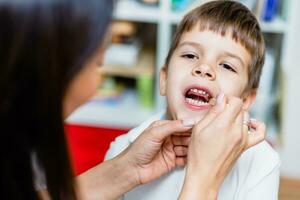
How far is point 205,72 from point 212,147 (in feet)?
0.66

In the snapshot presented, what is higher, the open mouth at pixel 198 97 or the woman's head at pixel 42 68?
the woman's head at pixel 42 68

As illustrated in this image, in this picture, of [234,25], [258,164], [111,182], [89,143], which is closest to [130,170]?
[111,182]

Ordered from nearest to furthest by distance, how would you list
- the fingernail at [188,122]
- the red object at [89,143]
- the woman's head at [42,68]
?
the woman's head at [42,68]
the fingernail at [188,122]
the red object at [89,143]

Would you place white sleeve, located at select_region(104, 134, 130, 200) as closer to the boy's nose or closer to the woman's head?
the boy's nose

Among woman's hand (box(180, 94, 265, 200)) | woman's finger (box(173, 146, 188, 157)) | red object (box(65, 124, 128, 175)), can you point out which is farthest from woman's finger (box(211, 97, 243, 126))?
red object (box(65, 124, 128, 175))

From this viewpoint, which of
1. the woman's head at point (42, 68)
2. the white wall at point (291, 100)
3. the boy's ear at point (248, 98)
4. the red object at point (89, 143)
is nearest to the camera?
the woman's head at point (42, 68)

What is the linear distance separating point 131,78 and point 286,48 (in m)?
0.75

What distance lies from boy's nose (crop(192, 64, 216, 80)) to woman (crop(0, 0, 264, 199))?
0.13 meters

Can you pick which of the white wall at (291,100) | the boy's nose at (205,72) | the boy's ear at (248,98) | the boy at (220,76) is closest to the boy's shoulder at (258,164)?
the boy at (220,76)

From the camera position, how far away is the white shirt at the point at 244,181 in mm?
993

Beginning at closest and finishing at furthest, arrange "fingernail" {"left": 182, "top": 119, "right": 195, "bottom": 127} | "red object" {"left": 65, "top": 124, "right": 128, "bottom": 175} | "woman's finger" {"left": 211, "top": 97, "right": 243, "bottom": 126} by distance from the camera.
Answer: "woman's finger" {"left": 211, "top": 97, "right": 243, "bottom": 126}, "fingernail" {"left": 182, "top": 119, "right": 195, "bottom": 127}, "red object" {"left": 65, "top": 124, "right": 128, "bottom": 175}

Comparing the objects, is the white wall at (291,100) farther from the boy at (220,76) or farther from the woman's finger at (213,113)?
the woman's finger at (213,113)

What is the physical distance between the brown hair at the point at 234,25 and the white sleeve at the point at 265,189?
0.21m

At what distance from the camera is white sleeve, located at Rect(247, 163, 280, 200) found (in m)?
0.98
